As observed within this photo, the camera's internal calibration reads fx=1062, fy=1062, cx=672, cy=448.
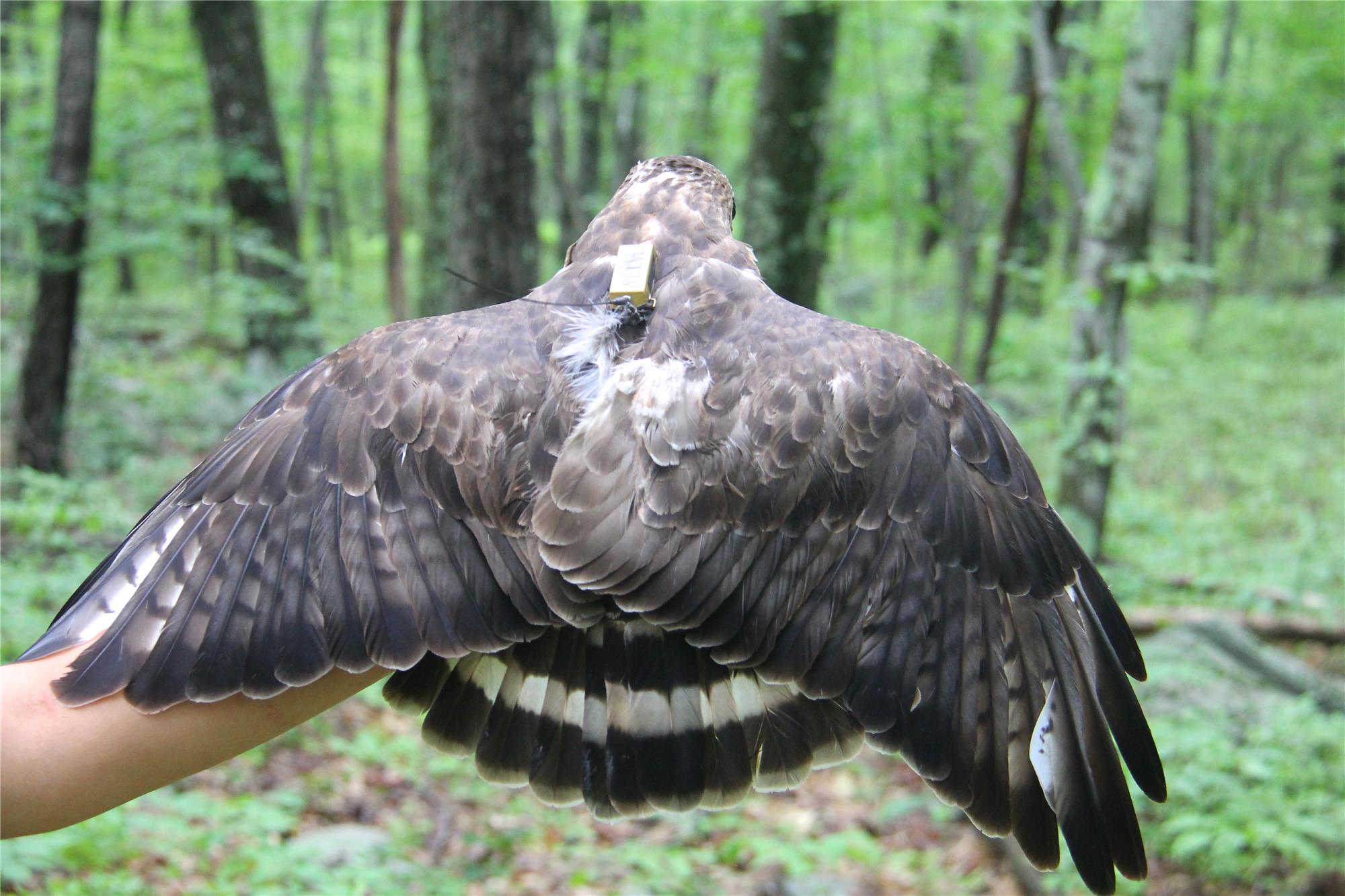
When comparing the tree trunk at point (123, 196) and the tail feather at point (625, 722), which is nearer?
the tail feather at point (625, 722)

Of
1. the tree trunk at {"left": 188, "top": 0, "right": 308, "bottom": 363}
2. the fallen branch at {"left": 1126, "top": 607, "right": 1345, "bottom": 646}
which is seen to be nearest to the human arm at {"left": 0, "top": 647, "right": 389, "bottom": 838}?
the fallen branch at {"left": 1126, "top": 607, "right": 1345, "bottom": 646}

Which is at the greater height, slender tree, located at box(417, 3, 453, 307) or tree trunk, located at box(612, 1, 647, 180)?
tree trunk, located at box(612, 1, 647, 180)

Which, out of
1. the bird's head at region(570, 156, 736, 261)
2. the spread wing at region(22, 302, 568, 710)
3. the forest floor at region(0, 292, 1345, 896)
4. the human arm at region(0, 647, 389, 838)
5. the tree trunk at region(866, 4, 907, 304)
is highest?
the tree trunk at region(866, 4, 907, 304)

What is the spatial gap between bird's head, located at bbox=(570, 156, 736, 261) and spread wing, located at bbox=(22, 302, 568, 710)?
0.46m

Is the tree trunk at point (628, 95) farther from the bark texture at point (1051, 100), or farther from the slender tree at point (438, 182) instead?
the slender tree at point (438, 182)

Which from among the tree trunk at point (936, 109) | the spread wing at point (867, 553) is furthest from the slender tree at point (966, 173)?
the spread wing at point (867, 553)

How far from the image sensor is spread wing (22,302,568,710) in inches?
A: 92.9

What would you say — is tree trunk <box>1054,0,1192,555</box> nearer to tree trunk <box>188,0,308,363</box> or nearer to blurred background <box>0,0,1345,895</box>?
blurred background <box>0,0,1345,895</box>

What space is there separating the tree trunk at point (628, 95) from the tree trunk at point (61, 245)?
5553 millimetres

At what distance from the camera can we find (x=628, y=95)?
1486 centimetres

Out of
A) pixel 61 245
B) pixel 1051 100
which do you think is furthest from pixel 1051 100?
pixel 61 245

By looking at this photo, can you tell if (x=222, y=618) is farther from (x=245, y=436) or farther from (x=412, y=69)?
(x=412, y=69)

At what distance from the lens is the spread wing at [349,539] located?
2.36 meters

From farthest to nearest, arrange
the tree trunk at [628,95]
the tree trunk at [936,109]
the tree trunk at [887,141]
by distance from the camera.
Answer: the tree trunk at [628,95] < the tree trunk at [936,109] < the tree trunk at [887,141]
